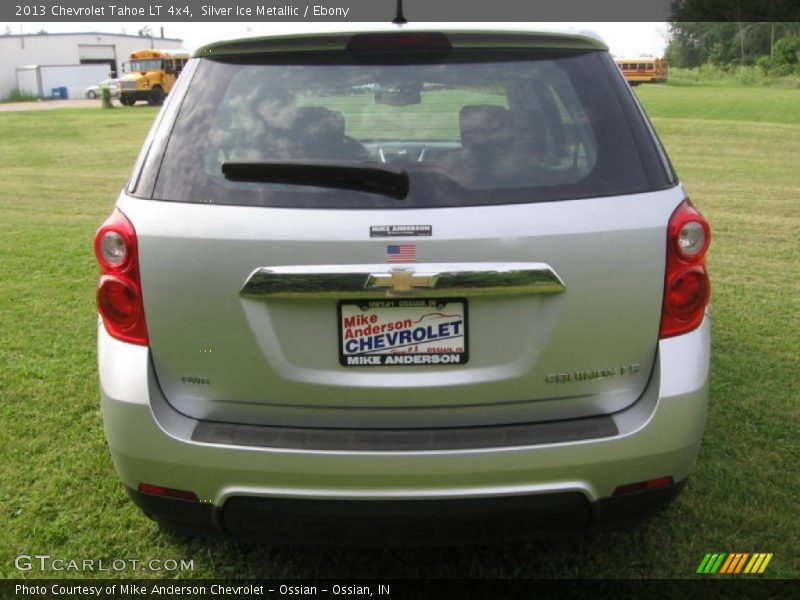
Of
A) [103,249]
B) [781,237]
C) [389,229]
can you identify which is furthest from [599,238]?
[781,237]

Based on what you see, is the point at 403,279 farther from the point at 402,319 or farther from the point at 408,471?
the point at 408,471

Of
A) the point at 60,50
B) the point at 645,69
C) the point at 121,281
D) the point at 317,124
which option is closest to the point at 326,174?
the point at 317,124

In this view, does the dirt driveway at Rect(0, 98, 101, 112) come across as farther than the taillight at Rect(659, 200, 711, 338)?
Yes

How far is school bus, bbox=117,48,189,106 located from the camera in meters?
40.1

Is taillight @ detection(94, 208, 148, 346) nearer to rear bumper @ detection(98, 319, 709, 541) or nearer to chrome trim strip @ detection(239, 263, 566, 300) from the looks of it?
rear bumper @ detection(98, 319, 709, 541)

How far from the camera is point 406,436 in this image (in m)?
2.33

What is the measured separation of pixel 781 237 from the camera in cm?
856

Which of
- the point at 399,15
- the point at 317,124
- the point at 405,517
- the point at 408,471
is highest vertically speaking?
the point at 399,15

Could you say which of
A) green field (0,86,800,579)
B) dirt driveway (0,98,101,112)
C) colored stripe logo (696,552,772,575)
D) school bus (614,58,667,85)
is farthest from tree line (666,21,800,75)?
colored stripe logo (696,552,772,575)

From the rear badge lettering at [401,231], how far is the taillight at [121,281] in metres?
0.69

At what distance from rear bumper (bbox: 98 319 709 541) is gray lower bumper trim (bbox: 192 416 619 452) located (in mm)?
22

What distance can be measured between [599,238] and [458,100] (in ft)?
2.58

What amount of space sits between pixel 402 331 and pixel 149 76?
1623 inches

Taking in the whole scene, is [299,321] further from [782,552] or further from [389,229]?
[782,552]
